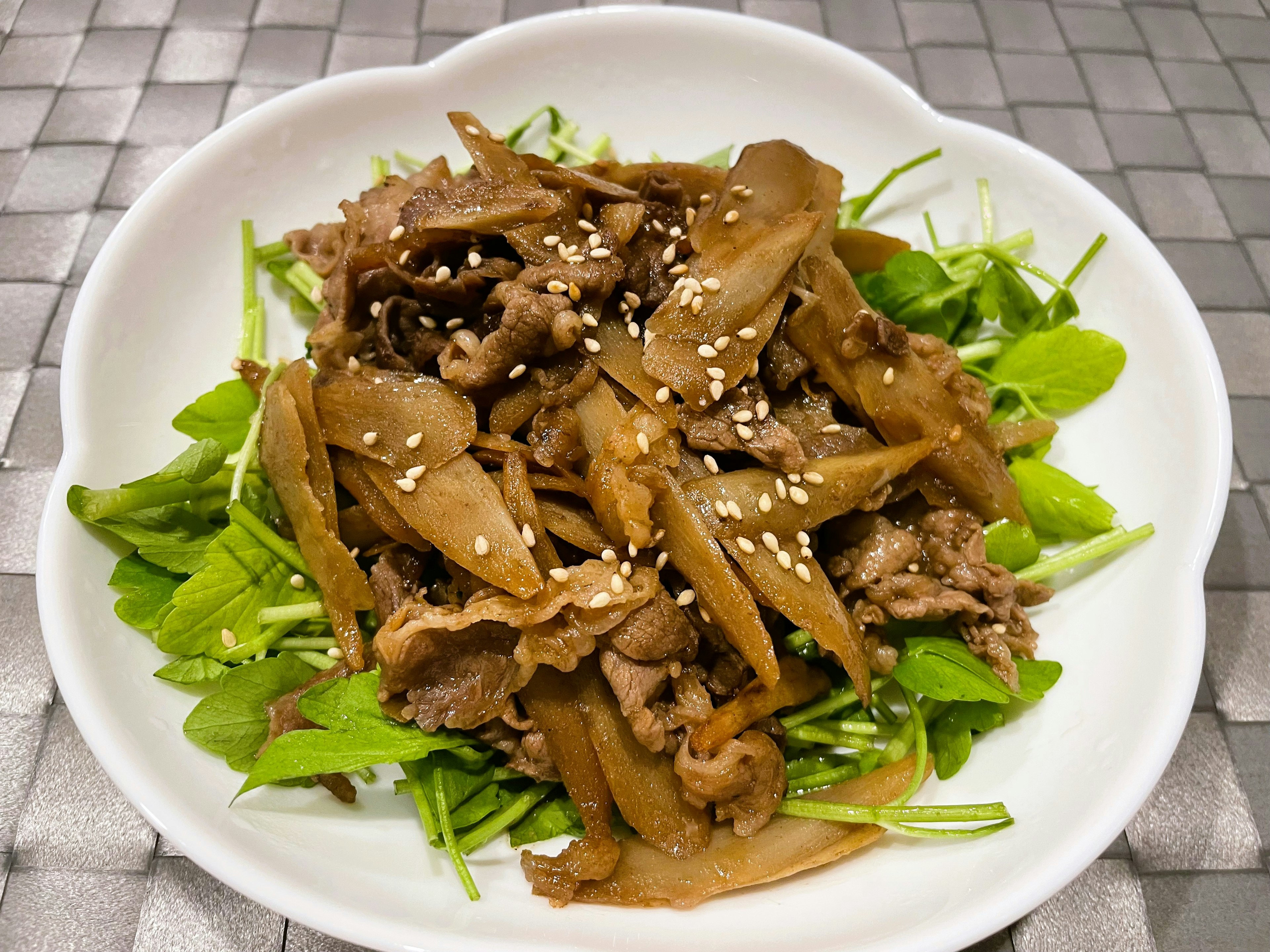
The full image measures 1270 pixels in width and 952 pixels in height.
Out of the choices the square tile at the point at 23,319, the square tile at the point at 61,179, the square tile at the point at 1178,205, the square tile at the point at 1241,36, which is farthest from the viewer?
the square tile at the point at 1241,36

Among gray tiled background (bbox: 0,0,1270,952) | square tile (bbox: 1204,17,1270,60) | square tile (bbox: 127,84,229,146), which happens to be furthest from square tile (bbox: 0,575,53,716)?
square tile (bbox: 1204,17,1270,60)

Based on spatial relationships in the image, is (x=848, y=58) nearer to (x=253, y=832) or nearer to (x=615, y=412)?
(x=615, y=412)

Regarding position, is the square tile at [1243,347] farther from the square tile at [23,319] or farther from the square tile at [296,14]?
the square tile at [23,319]

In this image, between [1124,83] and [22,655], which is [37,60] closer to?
[22,655]

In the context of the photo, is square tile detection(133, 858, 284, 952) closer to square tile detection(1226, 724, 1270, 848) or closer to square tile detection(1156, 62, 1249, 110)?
square tile detection(1226, 724, 1270, 848)

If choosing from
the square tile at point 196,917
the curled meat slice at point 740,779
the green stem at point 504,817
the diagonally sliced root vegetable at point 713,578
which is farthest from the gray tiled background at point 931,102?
the diagonally sliced root vegetable at point 713,578

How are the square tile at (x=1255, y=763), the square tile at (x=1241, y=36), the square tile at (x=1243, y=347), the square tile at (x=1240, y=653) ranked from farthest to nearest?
1. the square tile at (x=1241, y=36)
2. the square tile at (x=1243, y=347)
3. the square tile at (x=1240, y=653)
4. the square tile at (x=1255, y=763)

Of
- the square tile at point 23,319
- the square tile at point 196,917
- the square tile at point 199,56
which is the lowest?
the square tile at point 196,917
